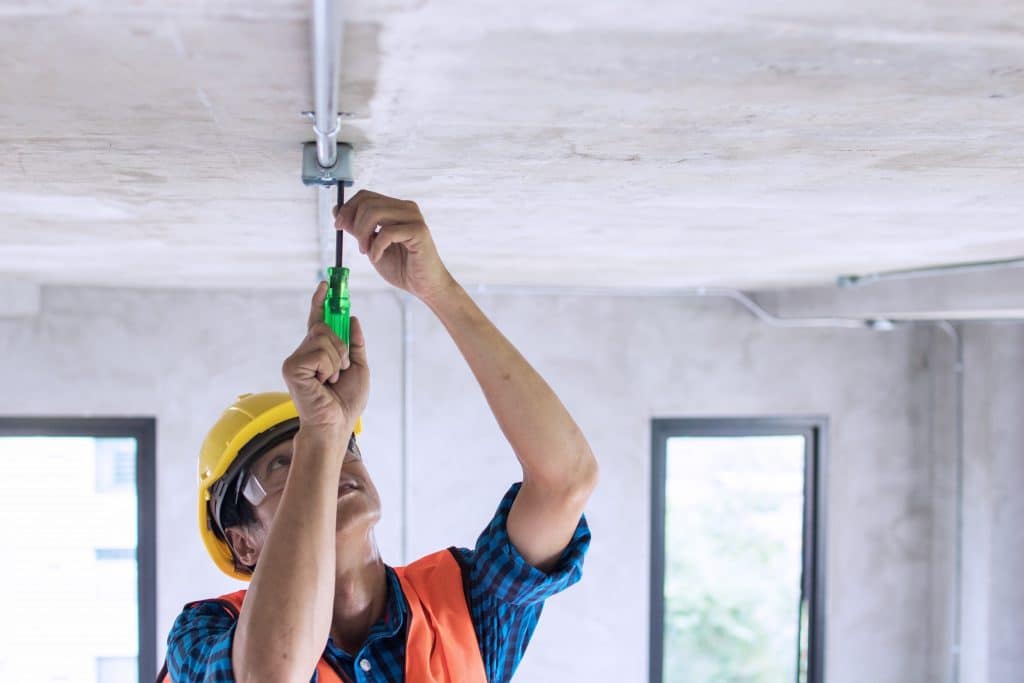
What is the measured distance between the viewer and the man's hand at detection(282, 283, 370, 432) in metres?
1.10

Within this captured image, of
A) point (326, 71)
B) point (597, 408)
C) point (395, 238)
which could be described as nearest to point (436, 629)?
point (395, 238)

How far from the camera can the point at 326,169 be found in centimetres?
113

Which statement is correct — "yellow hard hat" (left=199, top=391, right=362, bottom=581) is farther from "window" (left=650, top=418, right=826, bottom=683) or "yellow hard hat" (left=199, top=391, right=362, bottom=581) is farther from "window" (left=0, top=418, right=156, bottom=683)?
"window" (left=650, top=418, right=826, bottom=683)

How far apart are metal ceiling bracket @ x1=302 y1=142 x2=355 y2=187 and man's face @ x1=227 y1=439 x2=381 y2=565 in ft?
1.67

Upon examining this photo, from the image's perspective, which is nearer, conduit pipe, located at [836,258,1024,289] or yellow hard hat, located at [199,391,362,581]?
yellow hard hat, located at [199,391,362,581]

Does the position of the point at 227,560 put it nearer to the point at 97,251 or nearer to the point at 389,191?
the point at 389,191

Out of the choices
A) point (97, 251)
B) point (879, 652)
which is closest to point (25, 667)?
point (97, 251)

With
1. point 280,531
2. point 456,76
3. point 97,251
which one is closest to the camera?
point 456,76

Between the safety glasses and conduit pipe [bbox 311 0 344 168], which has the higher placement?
conduit pipe [bbox 311 0 344 168]

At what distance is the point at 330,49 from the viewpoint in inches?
27.8

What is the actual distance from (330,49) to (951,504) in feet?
13.6

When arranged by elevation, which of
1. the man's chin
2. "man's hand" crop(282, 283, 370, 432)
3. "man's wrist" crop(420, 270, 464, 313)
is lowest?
the man's chin

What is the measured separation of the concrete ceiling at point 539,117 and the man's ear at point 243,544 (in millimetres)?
569

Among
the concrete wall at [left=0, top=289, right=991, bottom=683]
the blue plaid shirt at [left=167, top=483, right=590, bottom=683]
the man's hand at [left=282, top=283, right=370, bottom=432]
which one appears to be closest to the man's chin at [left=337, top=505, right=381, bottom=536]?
the blue plaid shirt at [left=167, top=483, right=590, bottom=683]
